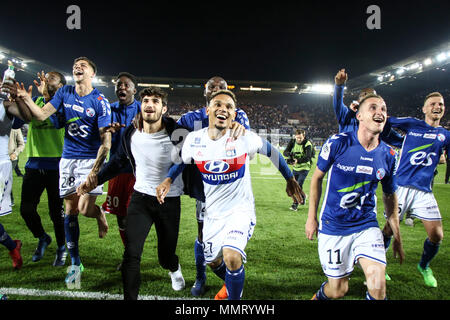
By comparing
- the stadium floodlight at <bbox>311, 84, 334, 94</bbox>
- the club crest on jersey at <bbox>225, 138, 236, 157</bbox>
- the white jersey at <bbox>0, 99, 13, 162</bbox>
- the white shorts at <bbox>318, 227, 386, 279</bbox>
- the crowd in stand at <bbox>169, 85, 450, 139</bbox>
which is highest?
the stadium floodlight at <bbox>311, 84, 334, 94</bbox>

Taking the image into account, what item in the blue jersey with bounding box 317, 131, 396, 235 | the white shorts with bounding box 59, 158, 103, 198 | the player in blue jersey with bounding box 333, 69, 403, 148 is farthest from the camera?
the player in blue jersey with bounding box 333, 69, 403, 148

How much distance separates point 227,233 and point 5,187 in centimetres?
295

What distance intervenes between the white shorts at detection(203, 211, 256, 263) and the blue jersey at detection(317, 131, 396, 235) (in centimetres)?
75

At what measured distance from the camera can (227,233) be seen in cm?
265

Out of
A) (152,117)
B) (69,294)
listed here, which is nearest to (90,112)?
(152,117)

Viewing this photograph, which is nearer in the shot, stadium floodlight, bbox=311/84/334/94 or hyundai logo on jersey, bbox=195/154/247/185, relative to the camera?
hyundai logo on jersey, bbox=195/154/247/185

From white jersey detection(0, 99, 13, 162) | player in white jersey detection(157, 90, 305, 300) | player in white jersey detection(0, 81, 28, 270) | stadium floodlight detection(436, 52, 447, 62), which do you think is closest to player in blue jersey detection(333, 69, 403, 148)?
player in white jersey detection(157, 90, 305, 300)

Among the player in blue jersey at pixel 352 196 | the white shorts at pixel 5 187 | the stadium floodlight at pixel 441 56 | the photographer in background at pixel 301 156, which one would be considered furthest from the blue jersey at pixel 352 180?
the stadium floodlight at pixel 441 56

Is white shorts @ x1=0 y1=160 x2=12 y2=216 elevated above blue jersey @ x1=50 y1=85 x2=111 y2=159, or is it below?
below

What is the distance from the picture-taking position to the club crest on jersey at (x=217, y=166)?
2.73 m

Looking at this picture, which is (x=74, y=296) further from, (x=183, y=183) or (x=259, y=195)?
(x=259, y=195)

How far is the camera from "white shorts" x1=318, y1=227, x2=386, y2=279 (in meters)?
2.50

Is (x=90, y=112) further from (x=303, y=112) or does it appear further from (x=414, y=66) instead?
(x=303, y=112)

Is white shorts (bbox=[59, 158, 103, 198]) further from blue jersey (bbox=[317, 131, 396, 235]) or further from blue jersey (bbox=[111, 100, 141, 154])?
blue jersey (bbox=[317, 131, 396, 235])
